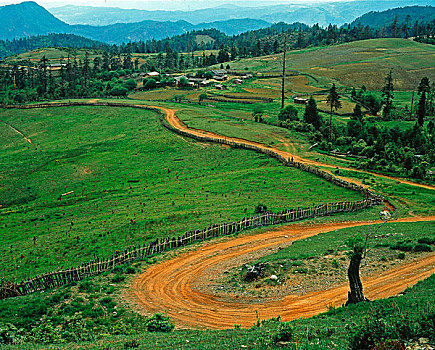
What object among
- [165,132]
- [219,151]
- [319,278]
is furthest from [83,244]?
[165,132]

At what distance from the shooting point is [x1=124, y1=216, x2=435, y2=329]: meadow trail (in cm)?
2253

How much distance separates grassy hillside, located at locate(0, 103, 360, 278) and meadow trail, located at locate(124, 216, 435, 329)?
687 cm

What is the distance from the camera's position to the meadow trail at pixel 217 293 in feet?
73.9

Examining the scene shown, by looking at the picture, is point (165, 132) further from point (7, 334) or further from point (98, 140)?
point (7, 334)

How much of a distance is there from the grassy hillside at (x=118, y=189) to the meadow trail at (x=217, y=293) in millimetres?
6872

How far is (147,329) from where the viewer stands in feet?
68.6

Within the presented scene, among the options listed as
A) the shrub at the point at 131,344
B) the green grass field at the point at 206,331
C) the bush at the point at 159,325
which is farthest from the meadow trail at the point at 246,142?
the shrub at the point at 131,344

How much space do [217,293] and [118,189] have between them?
3330 cm

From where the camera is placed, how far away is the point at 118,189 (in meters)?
55.7

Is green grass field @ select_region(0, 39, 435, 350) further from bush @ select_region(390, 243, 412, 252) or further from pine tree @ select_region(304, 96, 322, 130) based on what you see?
pine tree @ select_region(304, 96, 322, 130)

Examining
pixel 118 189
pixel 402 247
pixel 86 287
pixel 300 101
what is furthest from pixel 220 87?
pixel 86 287

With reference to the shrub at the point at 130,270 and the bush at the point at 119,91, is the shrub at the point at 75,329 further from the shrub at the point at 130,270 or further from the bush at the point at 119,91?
the bush at the point at 119,91

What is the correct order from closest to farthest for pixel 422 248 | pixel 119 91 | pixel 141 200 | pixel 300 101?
pixel 422 248 < pixel 141 200 < pixel 300 101 < pixel 119 91

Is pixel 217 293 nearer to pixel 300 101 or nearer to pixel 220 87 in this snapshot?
pixel 300 101
